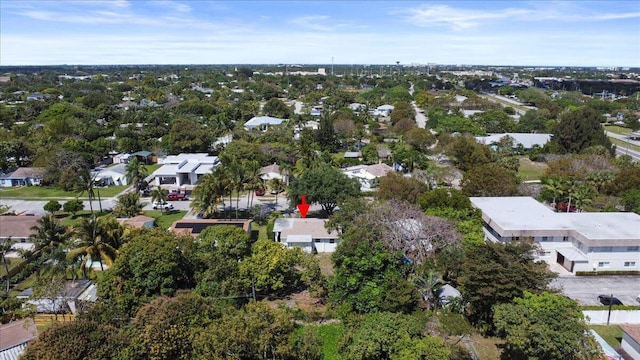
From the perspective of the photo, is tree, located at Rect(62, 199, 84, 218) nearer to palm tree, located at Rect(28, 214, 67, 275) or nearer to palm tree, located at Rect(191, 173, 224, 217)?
palm tree, located at Rect(28, 214, 67, 275)

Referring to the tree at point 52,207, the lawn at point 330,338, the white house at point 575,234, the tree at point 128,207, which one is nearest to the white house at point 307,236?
the lawn at point 330,338

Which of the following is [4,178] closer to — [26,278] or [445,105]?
[26,278]

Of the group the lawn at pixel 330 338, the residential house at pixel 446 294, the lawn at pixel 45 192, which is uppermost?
the residential house at pixel 446 294

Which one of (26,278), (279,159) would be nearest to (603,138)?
(279,159)

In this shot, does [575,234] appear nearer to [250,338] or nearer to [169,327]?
[250,338]

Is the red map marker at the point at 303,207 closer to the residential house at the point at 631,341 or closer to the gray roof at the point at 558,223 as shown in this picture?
the gray roof at the point at 558,223

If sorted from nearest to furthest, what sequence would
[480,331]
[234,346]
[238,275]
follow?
[234,346] < [480,331] < [238,275]
